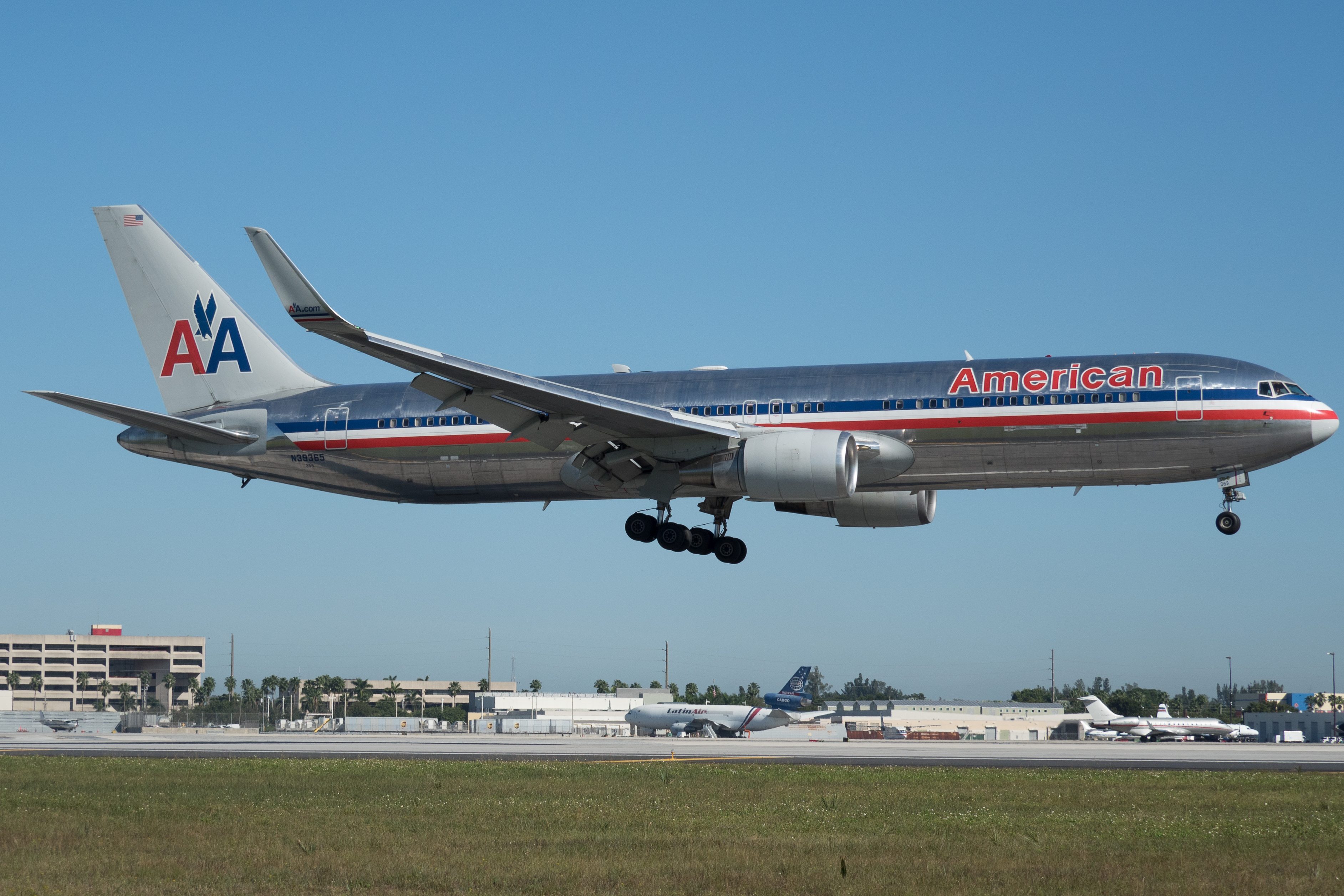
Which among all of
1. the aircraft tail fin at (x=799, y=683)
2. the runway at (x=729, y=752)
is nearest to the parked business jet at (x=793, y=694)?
the aircraft tail fin at (x=799, y=683)

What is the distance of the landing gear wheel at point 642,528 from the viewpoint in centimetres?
3819

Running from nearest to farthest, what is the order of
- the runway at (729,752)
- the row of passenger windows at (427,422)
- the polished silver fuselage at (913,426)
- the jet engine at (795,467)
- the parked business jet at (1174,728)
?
the jet engine at (795,467), the polished silver fuselage at (913,426), the runway at (729,752), the row of passenger windows at (427,422), the parked business jet at (1174,728)

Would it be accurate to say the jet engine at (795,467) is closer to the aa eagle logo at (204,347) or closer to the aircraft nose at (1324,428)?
the aircraft nose at (1324,428)

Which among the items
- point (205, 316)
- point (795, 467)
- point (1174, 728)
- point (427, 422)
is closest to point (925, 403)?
point (795, 467)

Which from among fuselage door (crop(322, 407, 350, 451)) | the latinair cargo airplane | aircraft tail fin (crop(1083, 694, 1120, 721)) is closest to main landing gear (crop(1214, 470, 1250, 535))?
the latinair cargo airplane

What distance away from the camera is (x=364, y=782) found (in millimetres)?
28531

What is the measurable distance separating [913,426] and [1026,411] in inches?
114

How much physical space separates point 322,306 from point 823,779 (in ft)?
49.9

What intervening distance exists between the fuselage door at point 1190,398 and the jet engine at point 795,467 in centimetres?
817

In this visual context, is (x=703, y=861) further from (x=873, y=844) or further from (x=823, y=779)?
(x=823, y=779)

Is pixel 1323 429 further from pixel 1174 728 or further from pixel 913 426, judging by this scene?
pixel 1174 728

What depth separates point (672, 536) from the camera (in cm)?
3803

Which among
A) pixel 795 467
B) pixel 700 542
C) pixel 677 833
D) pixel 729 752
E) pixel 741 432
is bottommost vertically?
pixel 729 752

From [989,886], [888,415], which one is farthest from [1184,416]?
[989,886]
